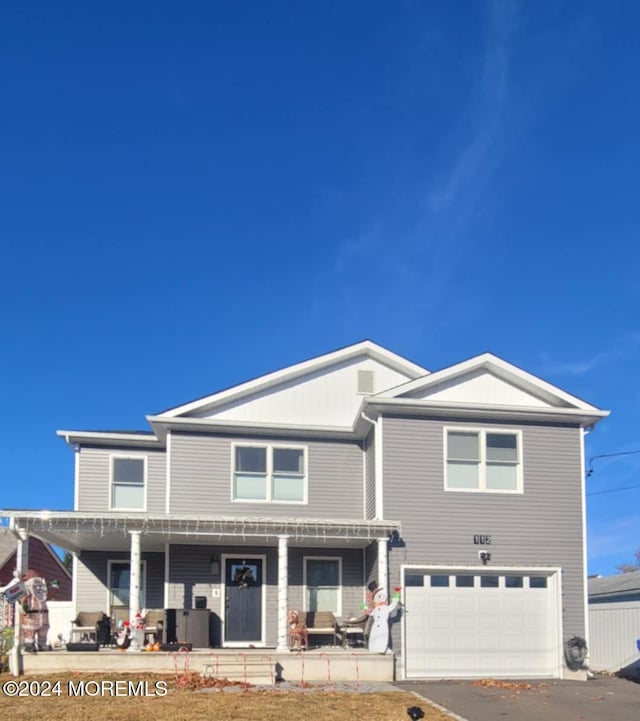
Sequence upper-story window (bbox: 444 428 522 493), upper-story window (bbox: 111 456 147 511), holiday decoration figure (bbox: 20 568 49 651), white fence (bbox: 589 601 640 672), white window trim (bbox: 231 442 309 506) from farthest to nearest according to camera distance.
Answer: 1. upper-story window (bbox: 111 456 147 511)
2. white fence (bbox: 589 601 640 672)
3. white window trim (bbox: 231 442 309 506)
4. upper-story window (bbox: 444 428 522 493)
5. holiday decoration figure (bbox: 20 568 49 651)

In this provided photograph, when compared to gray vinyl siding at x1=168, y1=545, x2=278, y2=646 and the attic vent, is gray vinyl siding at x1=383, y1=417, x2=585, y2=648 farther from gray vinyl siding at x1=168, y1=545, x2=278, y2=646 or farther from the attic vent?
gray vinyl siding at x1=168, y1=545, x2=278, y2=646

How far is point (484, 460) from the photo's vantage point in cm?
1819

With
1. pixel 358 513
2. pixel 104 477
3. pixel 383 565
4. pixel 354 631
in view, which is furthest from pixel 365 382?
pixel 104 477

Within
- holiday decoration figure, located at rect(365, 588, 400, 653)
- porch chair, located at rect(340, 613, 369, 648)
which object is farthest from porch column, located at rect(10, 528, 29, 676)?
holiday decoration figure, located at rect(365, 588, 400, 653)

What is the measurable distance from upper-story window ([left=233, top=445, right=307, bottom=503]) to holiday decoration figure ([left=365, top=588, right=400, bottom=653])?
3.10 meters

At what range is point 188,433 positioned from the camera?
63.0ft

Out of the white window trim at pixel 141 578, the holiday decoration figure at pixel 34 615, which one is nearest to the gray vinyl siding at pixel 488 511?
the white window trim at pixel 141 578

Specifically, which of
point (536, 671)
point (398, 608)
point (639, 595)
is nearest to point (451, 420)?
point (398, 608)

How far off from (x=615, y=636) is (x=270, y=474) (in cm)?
861

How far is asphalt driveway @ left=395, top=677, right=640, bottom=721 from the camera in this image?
13406 millimetres

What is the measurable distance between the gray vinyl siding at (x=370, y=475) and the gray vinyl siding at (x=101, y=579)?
4572mm

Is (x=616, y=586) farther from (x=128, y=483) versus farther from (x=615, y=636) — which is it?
(x=128, y=483)

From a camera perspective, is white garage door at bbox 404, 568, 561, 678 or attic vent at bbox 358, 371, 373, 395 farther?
attic vent at bbox 358, 371, 373, 395

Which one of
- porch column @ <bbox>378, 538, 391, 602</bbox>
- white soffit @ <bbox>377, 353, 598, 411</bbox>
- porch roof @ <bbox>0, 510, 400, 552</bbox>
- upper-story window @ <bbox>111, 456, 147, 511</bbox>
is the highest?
white soffit @ <bbox>377, 353, 598, 411</bbox>
